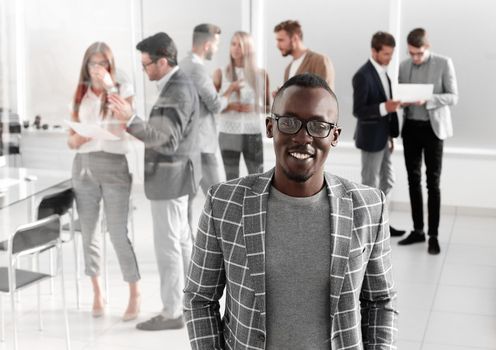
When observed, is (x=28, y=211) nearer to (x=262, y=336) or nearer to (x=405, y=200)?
(x=262, y=336)

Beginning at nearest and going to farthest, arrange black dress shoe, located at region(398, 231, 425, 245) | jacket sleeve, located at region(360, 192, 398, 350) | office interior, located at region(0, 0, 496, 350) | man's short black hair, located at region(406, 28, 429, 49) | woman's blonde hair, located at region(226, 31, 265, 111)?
jacket sleeve, located at region(360, 192, 398, 350) < office interior, located at region(0, 0, 496, 350) < woman's blonde hair, located at region(226, 31, 265, 111) < man's short black hair, located at region(406, 28, 429, 49) < black dress shoe, located at region(398, 231, 425, 245)

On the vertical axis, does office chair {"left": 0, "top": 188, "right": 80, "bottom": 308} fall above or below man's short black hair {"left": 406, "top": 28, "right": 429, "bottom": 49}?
below

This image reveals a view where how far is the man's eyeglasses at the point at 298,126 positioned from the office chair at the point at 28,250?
175 centimetres

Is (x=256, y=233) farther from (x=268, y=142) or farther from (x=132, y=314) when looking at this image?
(x=268, y=142)

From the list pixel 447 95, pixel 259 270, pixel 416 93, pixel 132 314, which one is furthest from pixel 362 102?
pixel 259 270

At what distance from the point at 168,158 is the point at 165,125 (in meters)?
0.15

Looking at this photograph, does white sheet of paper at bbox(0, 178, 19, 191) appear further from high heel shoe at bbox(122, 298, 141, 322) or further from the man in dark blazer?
the man in dark blazer

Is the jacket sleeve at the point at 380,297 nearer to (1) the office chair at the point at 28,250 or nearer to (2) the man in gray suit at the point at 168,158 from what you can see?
(1) the office chair at the point at 28,250

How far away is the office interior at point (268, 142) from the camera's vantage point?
3429 mm

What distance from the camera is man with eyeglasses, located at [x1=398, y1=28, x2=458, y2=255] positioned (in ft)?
18.4

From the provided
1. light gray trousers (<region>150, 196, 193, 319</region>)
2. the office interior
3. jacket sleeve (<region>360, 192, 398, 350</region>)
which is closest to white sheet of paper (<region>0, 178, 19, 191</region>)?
the office interior

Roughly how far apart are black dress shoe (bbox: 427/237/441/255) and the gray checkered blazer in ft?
12.7

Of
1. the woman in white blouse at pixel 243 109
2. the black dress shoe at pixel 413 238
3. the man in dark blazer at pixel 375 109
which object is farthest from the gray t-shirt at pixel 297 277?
the black dress shoe at pixel 413 238

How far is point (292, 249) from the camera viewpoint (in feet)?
6.12
